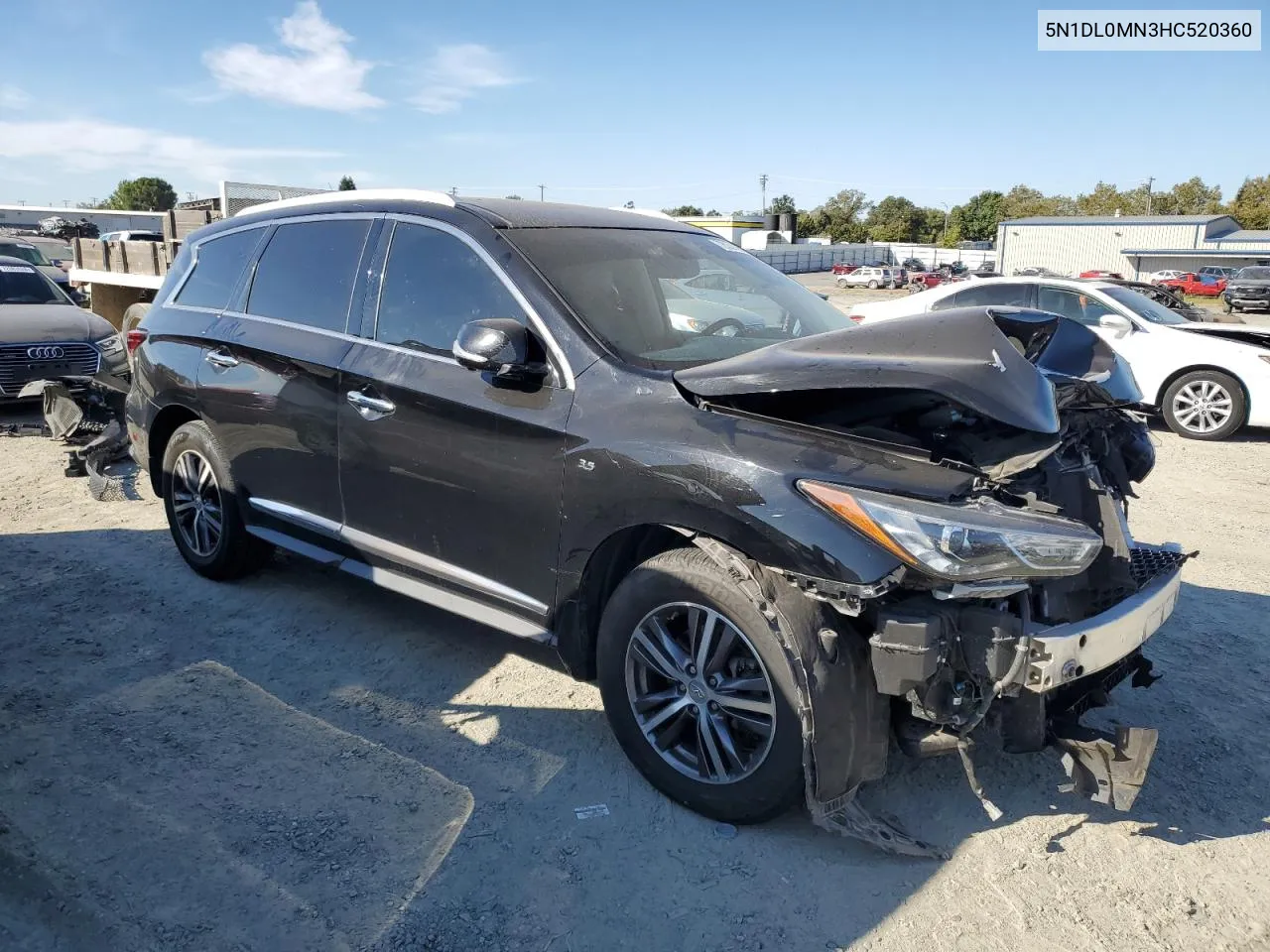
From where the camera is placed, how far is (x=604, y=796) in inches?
127

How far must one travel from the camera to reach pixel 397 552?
3.89 metres

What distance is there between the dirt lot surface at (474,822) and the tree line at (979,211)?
98.6 meters

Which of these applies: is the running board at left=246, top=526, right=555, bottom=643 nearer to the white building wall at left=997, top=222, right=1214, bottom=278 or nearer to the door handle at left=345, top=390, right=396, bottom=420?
the door handle at left=345, top=390, right=396, bottom=420

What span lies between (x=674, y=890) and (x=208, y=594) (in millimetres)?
3324

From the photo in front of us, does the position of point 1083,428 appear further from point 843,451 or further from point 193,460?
point 193,460

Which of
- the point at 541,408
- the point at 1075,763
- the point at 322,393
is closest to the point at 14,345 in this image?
the point at 322,393

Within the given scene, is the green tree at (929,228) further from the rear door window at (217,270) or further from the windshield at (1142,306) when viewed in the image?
the rear door window at (217,270)

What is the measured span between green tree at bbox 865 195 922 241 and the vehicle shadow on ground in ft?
371

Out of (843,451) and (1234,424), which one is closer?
(843,451)

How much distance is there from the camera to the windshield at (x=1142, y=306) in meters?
10.2

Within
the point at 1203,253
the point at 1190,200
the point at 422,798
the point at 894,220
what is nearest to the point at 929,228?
the point at 894,220

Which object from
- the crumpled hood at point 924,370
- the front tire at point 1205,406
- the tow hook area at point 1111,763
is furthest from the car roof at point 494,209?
the front tire at point 1205,406

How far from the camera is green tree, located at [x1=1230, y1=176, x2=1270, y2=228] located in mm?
87312

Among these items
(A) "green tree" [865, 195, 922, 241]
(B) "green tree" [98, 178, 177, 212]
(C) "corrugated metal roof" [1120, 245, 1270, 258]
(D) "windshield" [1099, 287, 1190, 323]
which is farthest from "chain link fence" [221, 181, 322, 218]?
(A) "green tree" [865, 195, 922, 241]
